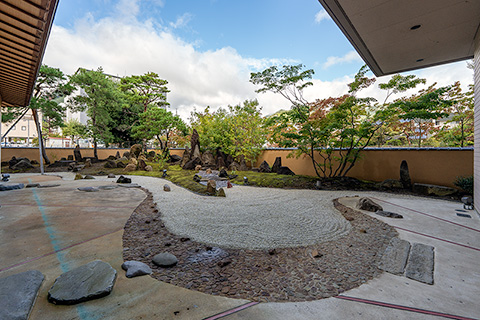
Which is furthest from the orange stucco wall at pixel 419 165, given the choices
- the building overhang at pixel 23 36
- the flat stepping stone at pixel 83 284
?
the building overhang at pixel 23 36

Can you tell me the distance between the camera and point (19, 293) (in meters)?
1.52

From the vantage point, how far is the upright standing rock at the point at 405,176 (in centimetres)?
679

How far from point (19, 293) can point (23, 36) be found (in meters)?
3.41

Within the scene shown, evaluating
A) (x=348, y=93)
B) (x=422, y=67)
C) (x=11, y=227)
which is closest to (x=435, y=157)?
(x=422, y=67)

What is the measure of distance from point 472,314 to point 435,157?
6969 mm

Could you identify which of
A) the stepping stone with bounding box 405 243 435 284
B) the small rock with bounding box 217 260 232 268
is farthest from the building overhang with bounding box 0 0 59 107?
the stepping stone with bounding box 405 243 435 284

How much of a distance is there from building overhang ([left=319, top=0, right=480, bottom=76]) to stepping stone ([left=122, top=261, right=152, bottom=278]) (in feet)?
14.8

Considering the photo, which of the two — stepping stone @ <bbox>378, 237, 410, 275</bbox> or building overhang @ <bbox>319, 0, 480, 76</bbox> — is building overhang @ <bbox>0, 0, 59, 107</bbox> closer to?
building overhang @ <bbox>319, 0, 480, 76</bbox>

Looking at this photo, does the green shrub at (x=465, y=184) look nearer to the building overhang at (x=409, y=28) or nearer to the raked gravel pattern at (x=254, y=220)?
the building overhang at (x=409, y=28)

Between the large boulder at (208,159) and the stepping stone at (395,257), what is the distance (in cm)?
1015

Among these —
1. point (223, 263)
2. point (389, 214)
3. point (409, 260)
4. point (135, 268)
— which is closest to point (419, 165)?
point (389, 214)

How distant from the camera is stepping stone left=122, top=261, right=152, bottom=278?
191cm

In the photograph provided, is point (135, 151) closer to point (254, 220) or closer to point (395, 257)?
point (254, 220)

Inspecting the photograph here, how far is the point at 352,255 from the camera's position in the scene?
2.50 m
